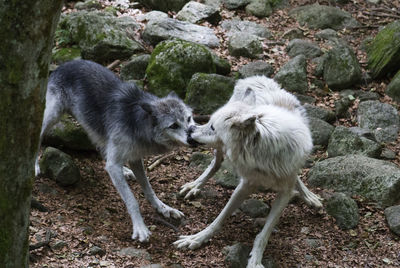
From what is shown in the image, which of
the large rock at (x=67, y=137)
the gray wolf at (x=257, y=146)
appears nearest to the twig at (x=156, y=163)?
the large rock at (x=67, y=137)

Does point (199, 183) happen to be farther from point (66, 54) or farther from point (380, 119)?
point (66, 54)

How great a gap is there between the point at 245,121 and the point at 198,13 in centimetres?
767

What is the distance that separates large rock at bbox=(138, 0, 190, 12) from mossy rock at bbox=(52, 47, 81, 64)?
3.03 metres

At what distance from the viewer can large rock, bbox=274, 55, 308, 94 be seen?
9.41m

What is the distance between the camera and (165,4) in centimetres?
1222

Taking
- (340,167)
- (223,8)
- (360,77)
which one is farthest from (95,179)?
(223,8)

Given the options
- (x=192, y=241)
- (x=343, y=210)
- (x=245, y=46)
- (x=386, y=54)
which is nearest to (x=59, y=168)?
(x=192, y=241)

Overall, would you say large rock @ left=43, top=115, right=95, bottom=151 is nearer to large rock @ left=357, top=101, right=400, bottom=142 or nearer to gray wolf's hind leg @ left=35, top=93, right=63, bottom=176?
gray wolf's hind leg @ left=35, top=93, right=63, bottom=176

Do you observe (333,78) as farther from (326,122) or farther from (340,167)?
(340,167)

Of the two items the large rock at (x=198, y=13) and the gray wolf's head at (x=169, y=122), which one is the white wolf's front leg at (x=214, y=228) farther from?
the large rock at (x=198, y=13)

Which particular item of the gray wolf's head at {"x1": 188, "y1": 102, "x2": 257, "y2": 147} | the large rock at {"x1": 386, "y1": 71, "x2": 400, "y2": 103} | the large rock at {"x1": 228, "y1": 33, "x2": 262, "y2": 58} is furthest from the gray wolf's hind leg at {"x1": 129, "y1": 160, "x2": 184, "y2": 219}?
the large rock at {"x1": 386, "y1": 71, "x2": 400, "y2": 103}

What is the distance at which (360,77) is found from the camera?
9812mm

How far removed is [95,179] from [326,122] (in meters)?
4.42

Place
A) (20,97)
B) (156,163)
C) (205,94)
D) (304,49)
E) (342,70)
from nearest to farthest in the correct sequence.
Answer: (20,97), (156,163), (205,94), (342,70), (304,49)
